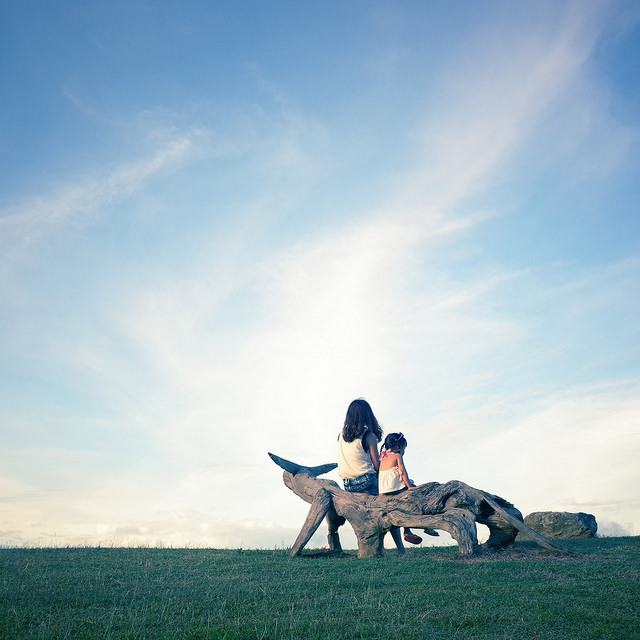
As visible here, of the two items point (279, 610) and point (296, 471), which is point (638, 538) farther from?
point (279, 610)

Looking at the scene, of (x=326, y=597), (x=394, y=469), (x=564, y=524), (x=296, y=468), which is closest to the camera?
(x=326, y=597)

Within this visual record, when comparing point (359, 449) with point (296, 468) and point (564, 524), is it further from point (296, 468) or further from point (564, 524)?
point (564, 524)

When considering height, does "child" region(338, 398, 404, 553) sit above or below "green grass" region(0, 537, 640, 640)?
above

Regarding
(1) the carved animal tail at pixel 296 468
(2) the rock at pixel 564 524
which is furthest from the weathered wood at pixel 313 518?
(2) the rock at pixel 564 524

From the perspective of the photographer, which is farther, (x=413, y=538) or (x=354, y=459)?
(x=413, y=538)

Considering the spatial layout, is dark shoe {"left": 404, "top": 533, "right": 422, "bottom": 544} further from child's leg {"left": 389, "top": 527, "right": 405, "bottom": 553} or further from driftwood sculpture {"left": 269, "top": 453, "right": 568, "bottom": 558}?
driftwood sculpture {"left": 269, "top": 453, "right": 568, "bottom": 558}

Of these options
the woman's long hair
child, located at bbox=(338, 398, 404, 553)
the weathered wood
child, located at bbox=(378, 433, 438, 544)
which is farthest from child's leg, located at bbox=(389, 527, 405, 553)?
the woman's long hair

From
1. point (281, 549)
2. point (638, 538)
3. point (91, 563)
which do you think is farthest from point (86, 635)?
point (638, 538)

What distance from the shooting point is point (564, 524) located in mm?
19500

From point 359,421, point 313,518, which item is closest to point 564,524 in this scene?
point 359,421

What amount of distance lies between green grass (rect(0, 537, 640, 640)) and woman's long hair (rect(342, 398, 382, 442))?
124 inches

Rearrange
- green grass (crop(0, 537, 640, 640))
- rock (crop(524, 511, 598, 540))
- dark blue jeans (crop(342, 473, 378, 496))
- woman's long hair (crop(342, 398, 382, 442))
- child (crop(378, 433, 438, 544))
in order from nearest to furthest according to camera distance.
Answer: green grass (crop(0, 537, 640, 640)) < child (crop(378, 433, 438, 544)) < woman's long hair (crop(342, 398, 382, 442)) < dark blue jeans (crop(342, 473, 378, 496)) < rock (crop(524, 511, 598, 540))

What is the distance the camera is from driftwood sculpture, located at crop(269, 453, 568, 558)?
14469 millimetres

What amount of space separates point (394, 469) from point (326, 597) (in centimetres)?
557
